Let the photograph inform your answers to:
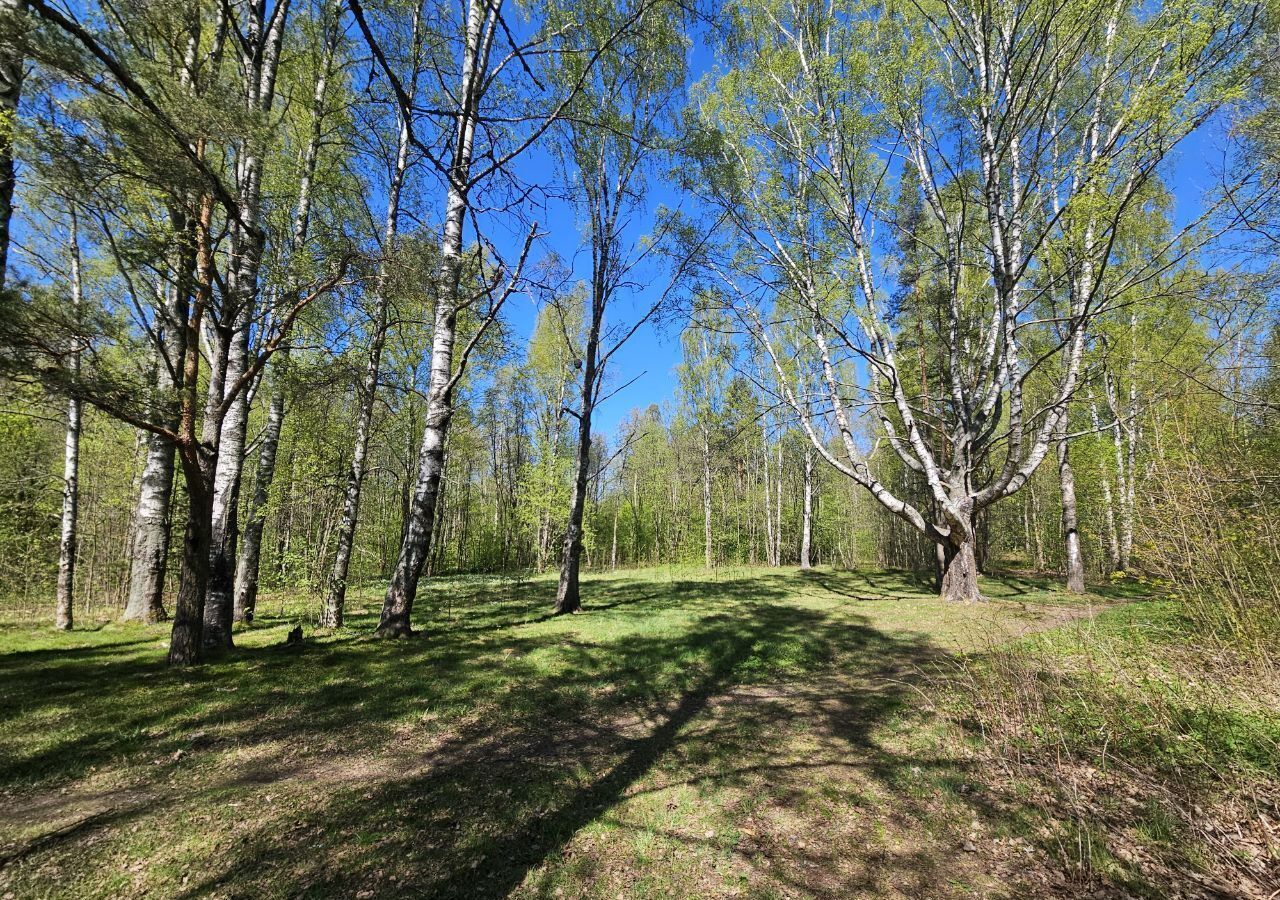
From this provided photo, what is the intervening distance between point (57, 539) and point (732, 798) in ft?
68.0

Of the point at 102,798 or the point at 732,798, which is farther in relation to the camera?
the point at 732,798

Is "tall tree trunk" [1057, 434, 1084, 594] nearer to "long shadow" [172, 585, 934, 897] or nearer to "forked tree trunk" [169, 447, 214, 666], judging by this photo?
"long shadow" [172, 585, 934, 897]

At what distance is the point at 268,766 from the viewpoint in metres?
3.69

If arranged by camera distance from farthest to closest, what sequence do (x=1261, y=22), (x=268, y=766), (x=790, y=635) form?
(x=790, y=635)
(x=1261, y=22)
(x=268, y=766)

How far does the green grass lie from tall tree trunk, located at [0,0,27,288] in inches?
189

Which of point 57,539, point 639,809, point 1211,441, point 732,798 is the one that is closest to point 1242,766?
point 732,798

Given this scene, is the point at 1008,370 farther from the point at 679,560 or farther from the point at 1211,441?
the point at 679,560

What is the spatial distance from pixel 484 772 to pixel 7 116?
7337mm

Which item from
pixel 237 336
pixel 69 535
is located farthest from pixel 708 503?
pixel 69 535

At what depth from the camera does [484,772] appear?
12.2 ft

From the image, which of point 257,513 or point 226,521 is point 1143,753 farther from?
point 257,513

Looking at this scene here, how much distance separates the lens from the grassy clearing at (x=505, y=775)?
256 cm

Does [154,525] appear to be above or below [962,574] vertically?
above

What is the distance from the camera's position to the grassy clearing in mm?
2557
